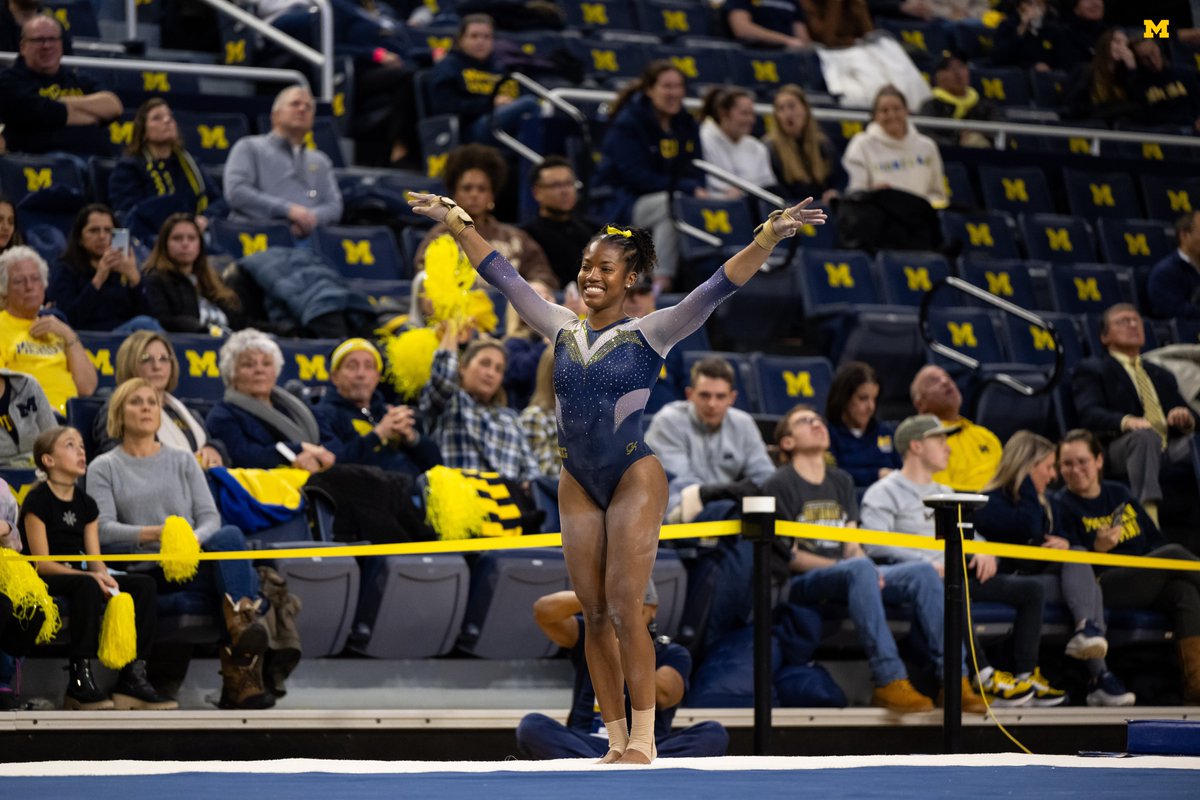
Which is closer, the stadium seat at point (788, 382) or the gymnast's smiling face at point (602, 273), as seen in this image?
the gymnast's smiling face at point (602, 273)

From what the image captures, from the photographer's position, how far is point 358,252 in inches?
363

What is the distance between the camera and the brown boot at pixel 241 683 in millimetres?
6430

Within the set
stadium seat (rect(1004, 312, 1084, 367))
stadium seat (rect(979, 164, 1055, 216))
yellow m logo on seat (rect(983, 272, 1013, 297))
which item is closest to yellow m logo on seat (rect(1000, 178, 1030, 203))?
stadium seat (rect(979, 164, 1055, 216))

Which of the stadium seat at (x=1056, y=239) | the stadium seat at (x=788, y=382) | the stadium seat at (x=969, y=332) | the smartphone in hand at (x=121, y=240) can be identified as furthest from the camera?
the stadium seat at (x=1056, y=239)

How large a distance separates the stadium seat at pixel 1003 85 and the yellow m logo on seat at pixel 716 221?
14.0ft

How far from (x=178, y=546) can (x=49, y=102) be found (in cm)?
356

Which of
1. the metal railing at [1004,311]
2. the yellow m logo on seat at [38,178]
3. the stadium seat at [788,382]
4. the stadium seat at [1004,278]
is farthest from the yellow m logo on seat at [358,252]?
the stadium seat at [1004,278]

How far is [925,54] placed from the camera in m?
13.8

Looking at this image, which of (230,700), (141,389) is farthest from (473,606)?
(141,389)

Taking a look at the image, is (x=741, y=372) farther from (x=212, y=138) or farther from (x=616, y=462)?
(x=616, y=462)

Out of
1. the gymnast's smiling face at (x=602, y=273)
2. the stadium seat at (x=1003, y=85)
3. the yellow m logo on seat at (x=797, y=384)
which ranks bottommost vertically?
the yellow m logo on seat at (x=797, y=384)

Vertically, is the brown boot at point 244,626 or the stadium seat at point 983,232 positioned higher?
the stadium seat at point 983,232

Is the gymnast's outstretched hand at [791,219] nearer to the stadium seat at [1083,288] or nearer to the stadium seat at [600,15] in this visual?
the stadium seat at [1083,288]

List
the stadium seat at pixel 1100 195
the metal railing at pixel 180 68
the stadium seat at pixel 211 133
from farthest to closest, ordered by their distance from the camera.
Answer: the stadium seat at pixel 1100 195, the stadium seat at pixel 211 133, the metal railing at pixel 180 68
